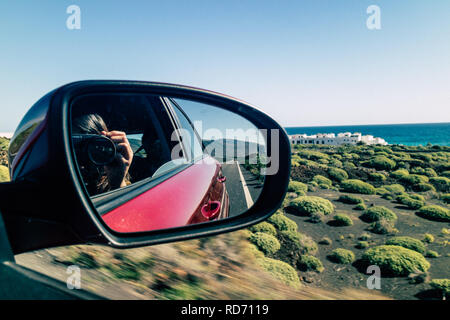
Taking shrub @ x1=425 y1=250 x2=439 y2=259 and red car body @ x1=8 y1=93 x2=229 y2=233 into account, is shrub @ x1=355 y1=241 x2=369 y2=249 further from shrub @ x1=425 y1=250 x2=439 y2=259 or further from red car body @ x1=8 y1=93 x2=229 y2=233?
red car body @ x1=8 y1=93 x2=229 y2=233

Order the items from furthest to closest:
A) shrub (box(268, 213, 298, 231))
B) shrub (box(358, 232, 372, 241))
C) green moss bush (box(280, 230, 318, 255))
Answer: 1. shrub (box(358, 232, 372, 241))
2. shrub (box(268, 213, 298, 231))
3. green moss bush (box(280, 230, 318, 255))

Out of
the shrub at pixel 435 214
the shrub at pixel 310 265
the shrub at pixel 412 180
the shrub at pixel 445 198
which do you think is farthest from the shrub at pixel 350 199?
the shrub at pixel 310 265

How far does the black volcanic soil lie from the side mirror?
12910mm

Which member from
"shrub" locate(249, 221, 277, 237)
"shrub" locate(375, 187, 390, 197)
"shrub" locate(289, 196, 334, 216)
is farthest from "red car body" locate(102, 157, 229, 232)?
"shrub" locate(375, 187, 390, 197)

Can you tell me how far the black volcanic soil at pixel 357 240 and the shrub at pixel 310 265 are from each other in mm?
292

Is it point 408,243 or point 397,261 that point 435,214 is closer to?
point 408,243

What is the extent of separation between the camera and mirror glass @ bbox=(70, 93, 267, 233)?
150cm

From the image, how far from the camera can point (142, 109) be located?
2.64m

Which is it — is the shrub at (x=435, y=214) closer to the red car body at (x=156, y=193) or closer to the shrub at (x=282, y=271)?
the shrub at (x=282, y=271)

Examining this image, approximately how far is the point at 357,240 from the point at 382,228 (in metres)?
2.48

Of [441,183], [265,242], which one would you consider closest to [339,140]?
[441,183]

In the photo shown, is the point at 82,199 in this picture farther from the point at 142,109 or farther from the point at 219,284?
the point at 219,284
